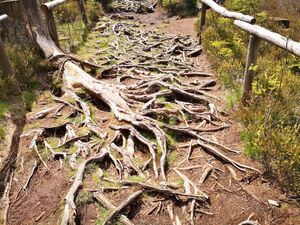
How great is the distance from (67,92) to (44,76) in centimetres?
119

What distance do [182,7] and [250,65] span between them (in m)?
13.4

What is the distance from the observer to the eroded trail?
12.5ft

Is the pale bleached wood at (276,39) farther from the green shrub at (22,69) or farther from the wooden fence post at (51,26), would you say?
the wooden fence post at (51,26)

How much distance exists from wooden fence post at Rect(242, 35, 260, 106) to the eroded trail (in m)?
0.61

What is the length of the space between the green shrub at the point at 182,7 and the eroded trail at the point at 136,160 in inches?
422

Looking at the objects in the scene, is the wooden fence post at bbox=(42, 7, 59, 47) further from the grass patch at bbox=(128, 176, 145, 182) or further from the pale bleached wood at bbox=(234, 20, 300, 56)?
the grass patch at bbox=(128, 176, 145, 182)

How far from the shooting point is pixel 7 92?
6262 mm

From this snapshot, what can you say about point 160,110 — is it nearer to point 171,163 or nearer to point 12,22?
point 171,163

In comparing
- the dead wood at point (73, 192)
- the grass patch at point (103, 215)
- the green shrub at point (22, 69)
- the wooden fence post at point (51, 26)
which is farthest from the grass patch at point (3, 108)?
the wooden fence post at point (51, 26)

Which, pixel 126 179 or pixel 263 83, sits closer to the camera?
pixel 126 179

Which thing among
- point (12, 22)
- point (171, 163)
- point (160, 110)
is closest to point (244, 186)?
point (171, 163)

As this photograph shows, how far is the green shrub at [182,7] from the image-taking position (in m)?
17.4

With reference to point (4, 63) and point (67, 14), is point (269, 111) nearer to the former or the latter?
point (4, 63)

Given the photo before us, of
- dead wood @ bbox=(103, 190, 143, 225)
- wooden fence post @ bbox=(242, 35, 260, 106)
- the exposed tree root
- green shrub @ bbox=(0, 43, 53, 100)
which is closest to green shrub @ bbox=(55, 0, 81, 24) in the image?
the exposed tree root
